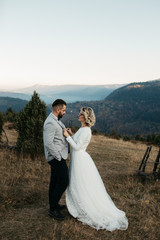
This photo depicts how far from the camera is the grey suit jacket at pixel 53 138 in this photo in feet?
13.7

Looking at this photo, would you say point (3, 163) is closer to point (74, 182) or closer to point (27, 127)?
point (27, 127)

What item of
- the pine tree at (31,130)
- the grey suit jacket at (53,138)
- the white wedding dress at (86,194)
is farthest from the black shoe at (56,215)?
the pine tree at (31,130)

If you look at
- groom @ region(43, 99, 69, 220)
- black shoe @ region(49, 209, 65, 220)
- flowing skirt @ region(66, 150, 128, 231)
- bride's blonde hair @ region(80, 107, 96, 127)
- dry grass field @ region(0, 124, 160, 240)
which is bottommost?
dry grass field @ region(0, 124, 160, 240)

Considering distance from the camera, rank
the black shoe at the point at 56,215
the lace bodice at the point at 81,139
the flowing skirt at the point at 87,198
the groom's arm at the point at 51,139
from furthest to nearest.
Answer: the black shoe at the point at 56,215 < the flowing skirt at the point at 87,198 < the lace bodice at the point at 81,139 < the groom's arm at the point at 51,139

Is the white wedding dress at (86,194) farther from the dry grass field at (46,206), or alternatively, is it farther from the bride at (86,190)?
the dry grass field at (46,206)

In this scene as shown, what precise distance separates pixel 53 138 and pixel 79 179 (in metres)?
1.15

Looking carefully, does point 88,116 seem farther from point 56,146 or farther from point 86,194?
point 86,194

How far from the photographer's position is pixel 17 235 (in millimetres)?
4113

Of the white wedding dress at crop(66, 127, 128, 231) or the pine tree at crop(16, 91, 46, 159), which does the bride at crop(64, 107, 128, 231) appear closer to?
the white wedding dress at crop(66, 127, 128, 231)

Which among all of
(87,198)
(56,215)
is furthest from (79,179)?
(56,215)

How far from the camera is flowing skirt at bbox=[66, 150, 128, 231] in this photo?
14.8 feet

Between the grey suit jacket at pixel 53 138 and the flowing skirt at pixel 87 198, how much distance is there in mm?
405

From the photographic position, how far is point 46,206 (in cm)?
559

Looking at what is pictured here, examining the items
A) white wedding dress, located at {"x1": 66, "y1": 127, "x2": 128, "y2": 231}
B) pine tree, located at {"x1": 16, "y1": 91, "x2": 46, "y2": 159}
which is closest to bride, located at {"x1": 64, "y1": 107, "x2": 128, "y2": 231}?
white wedding dress, located at {"x1": 66, "y1": 127, "x2": 128, "y2": 231}
